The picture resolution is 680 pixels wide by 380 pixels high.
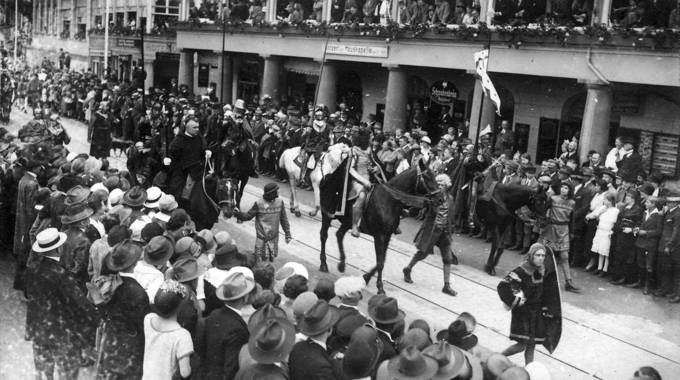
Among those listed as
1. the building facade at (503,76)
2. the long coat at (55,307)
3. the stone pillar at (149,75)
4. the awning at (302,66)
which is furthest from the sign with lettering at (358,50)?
the long coat at (55,307)

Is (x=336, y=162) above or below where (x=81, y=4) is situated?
below

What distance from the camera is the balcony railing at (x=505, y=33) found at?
55.0 ft

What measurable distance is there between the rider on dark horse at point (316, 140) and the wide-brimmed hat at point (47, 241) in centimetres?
993

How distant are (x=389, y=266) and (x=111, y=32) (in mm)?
30155

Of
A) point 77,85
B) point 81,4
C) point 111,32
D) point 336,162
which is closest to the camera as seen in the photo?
point 336,162

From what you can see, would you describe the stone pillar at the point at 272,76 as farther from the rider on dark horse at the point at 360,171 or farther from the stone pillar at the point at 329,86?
the rider on dark horse at the point at 360,171

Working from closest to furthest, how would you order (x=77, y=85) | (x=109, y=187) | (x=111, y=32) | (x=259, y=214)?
(x=109, y=187), (x=259, y=214), (x=77, y=85), (x=111, y=32)

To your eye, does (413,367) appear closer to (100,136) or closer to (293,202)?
(293,202)

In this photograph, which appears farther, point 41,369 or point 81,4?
point 81,4

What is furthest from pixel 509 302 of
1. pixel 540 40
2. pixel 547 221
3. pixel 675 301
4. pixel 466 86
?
pixel 466 86

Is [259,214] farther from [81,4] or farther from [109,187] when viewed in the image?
[81,4]

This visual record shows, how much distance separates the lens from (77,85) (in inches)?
1304

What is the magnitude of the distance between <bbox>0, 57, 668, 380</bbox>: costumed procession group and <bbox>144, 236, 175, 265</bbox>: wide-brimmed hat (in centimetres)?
2

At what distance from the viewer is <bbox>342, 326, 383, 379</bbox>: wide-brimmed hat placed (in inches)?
187
